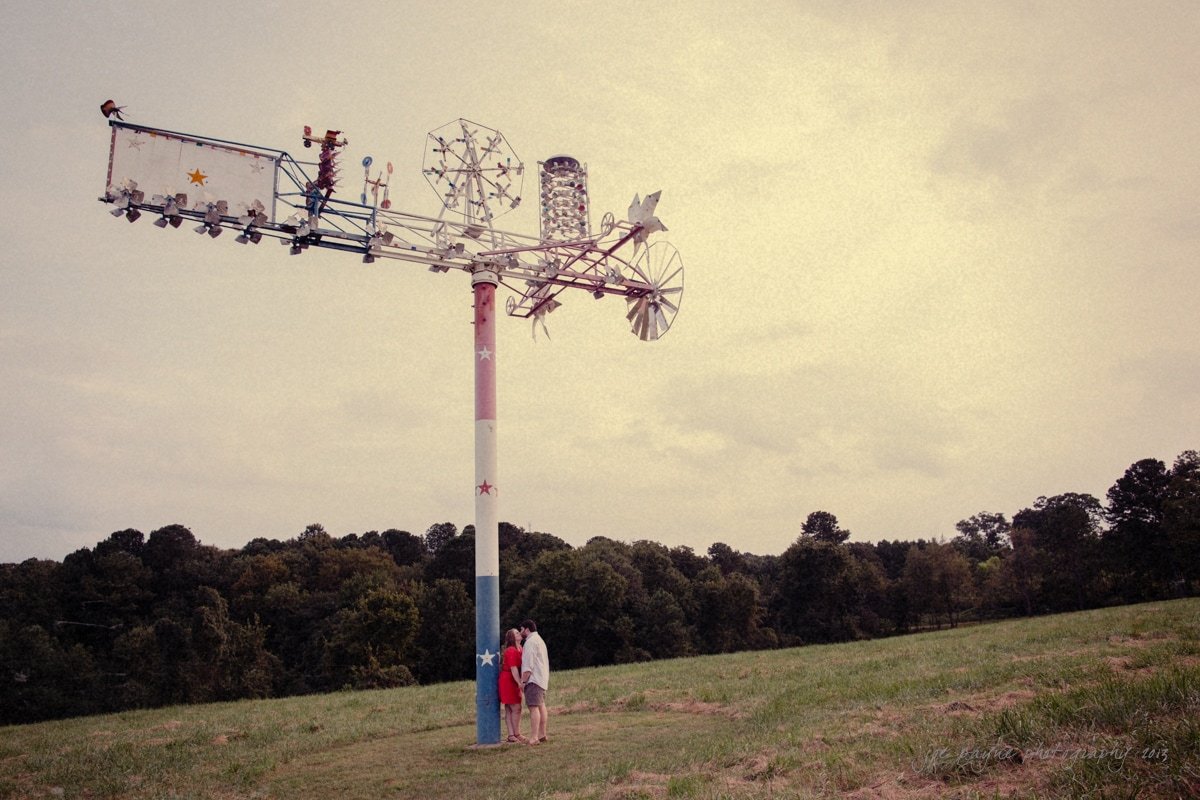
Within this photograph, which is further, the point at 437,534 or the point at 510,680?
the point at 437,534

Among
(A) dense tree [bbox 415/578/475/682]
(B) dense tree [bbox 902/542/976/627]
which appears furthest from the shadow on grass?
(B) dense tree [bbox 902/542/976/627]

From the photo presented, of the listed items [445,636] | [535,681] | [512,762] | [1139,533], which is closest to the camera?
[512,762]

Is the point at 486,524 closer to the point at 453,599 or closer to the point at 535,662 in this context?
the point at 535,662

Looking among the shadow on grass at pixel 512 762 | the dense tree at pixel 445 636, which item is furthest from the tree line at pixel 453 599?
the shadow on grass at pixel 512 762

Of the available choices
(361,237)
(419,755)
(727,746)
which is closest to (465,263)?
(361,237)

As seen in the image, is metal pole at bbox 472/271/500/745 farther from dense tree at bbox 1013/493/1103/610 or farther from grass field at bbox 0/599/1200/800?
dense tree at bbox 1013/493/1103/610

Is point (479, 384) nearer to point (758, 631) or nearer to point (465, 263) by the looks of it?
point (465, 263)

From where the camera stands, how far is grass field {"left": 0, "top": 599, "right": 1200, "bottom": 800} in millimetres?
9328

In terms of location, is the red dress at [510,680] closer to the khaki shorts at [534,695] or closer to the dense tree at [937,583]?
the khaki shorts at [534,695]

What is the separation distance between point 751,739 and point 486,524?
24.8 ft

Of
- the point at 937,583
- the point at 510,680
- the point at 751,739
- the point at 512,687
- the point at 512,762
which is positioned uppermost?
the point at 937,583

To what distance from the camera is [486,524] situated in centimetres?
1933

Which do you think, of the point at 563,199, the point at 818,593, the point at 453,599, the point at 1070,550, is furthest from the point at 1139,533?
the point at 563,199

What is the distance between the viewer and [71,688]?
56.6 metres
